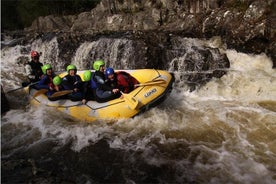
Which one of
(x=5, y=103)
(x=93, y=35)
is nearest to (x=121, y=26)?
(x=93, y=35)

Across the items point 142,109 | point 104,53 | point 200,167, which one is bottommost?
point 200,167

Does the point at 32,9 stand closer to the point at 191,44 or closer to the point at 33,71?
the point at 191,44

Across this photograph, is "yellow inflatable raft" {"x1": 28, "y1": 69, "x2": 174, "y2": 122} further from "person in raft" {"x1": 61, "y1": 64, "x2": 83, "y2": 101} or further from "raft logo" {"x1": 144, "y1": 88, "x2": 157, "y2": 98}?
"person in raft" {"x1": 61, "y1": 64, "x2": 83, "y2": 101}

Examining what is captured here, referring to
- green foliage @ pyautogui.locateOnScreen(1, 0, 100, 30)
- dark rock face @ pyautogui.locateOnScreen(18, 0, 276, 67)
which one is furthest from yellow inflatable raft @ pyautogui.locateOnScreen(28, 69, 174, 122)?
green foliage @ pyautogui.locateOnScreen(1, 0, 100, 30)

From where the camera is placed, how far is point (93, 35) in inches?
514

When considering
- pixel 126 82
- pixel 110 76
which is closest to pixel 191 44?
pixel 126 82

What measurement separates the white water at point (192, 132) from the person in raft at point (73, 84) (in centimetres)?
55

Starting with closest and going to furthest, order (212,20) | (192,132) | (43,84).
Answer: (192,132), (43,84), (212,20)

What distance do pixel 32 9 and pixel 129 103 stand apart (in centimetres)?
3620

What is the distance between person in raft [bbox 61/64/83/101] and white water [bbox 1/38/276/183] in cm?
55

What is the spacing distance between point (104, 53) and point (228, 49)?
4.57m

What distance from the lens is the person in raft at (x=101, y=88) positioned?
6830 millimetres

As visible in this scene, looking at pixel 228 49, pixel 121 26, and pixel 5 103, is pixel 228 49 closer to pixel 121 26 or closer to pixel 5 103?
pixel 5 103

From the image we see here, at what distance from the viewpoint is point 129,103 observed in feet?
21.8
